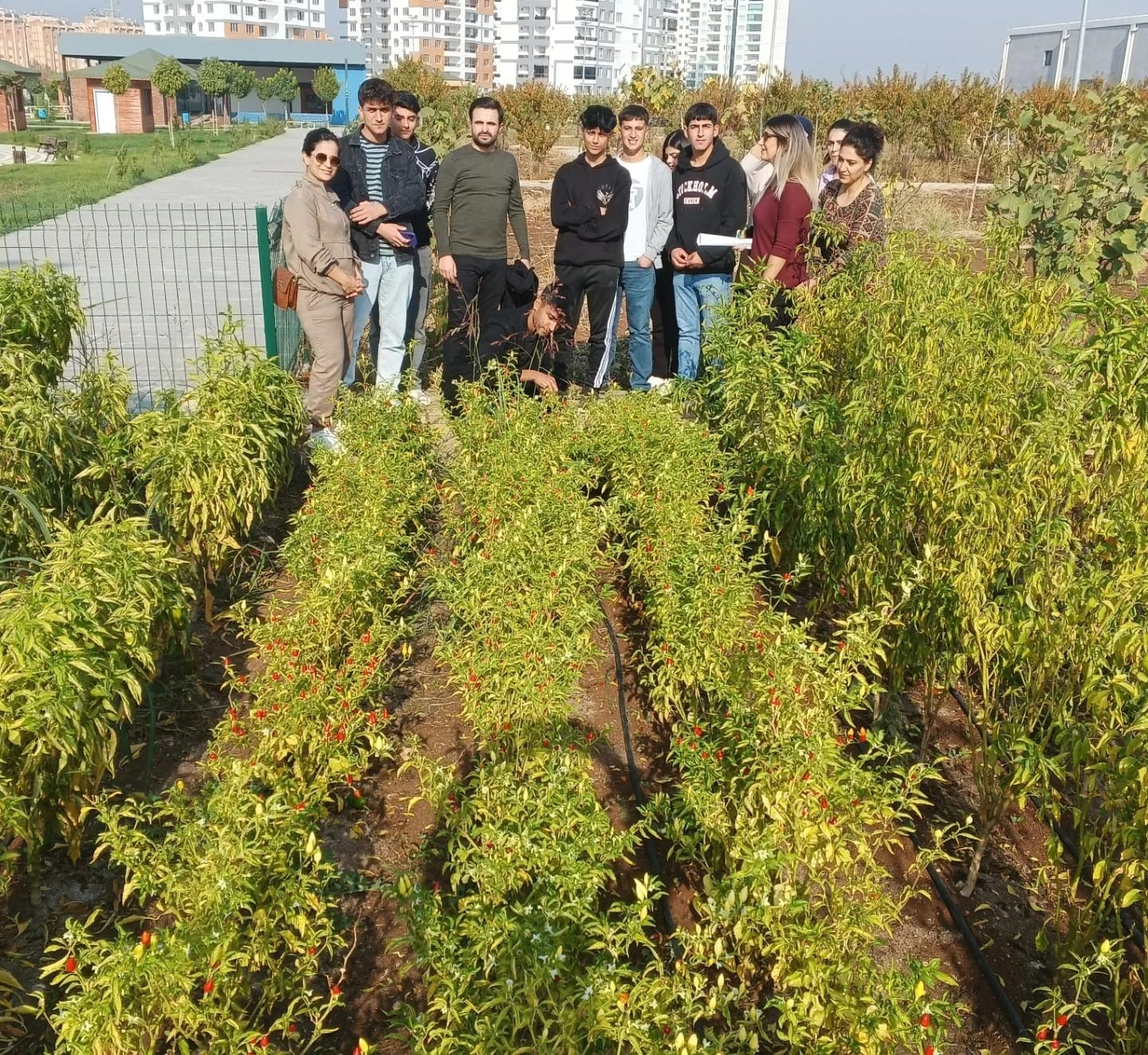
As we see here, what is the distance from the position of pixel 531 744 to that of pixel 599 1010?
104 centimetres

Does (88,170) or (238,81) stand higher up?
(238,81)

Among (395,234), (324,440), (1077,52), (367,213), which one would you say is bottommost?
(324,440)

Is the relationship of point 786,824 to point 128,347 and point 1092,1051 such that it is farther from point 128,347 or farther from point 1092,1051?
point 128,347

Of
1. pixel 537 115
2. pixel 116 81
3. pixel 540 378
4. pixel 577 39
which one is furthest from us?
pixel 577 39

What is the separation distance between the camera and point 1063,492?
3234 mm

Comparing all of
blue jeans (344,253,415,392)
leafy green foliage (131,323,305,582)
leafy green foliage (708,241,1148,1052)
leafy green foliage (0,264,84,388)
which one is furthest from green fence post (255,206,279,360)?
leafy green foliage (708,241,1148,1052)

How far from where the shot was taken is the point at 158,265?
10.2 m

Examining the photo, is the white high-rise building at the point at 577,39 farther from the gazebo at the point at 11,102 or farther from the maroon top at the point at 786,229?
the maroon top at the point at 786,229

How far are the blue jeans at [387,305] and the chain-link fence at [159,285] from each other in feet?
1.56

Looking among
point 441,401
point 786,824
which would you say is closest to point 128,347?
point 441,401

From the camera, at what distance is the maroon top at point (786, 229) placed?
546 cm

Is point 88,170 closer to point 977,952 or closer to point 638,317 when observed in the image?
point 638,317

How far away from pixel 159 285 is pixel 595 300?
4.98m

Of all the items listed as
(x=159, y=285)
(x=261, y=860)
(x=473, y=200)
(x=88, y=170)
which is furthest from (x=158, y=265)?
(x=88, y=170)
